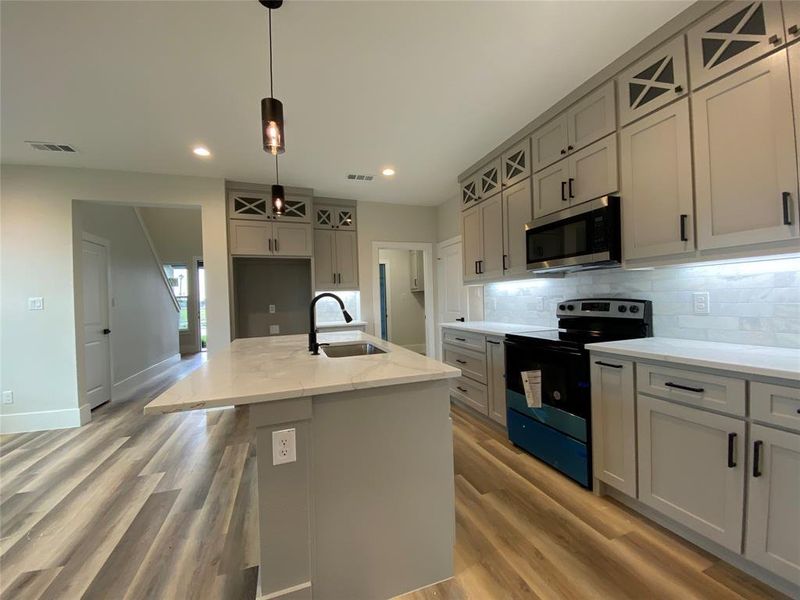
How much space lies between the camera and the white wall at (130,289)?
415cm

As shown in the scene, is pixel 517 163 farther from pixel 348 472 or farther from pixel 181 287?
pixel 181 287

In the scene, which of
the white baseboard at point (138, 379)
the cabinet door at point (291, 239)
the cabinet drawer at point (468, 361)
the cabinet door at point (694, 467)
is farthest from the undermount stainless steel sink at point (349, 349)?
the white baseboard at point (138, 379)

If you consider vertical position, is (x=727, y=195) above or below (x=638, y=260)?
above

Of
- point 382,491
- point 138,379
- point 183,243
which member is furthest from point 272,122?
point 183,243

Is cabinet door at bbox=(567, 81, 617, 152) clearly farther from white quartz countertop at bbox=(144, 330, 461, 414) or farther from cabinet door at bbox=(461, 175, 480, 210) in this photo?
white quartz countertop at bbox=(144, 330, 461, 414)

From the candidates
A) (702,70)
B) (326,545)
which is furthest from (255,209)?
(702,70)

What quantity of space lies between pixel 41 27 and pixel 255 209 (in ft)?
7.79

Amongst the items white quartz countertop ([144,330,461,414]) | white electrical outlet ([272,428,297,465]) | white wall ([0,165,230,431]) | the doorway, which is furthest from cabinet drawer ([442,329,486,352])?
white wall ([0,165,230,431])

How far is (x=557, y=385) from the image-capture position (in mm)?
2193

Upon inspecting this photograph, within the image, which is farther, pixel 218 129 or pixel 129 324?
pixel 129 324

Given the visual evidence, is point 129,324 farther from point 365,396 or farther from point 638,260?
point 638,260

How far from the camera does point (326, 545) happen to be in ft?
4.13

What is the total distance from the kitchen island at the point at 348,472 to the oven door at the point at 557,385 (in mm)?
1082

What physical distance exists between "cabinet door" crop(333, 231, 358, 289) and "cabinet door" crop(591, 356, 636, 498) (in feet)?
11.4
